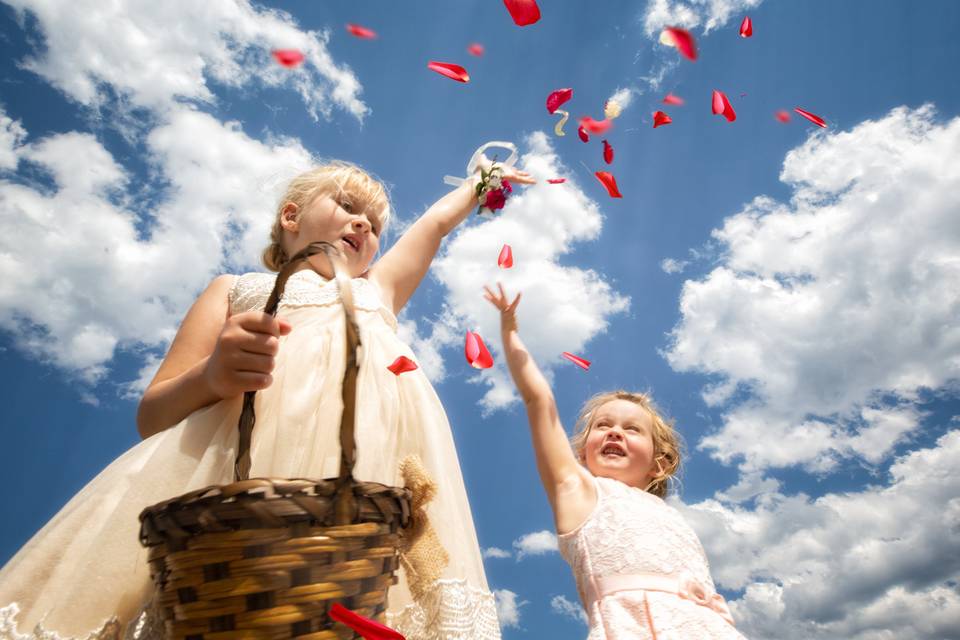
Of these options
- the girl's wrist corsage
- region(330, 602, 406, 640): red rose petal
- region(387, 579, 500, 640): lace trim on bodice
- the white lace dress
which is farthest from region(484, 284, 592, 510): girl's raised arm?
region(330, 602, 406, 640): red rose petal

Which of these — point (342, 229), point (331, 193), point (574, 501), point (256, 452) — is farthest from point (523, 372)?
point (256, 452)

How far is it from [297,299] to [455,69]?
221 centimetres

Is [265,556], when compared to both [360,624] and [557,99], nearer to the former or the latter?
[360,624]

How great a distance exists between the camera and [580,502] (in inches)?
151

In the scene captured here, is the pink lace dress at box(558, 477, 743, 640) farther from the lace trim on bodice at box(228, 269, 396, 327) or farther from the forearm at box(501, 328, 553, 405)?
the lace trim on bodice at box(228, 269, 396, 327)

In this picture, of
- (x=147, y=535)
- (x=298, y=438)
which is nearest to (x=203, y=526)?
(x=147, y=535)

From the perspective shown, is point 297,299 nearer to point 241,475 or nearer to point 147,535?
point 241,475

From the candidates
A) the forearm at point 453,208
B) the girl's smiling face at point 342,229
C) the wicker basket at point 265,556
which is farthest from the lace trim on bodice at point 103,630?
the forearm at point 453,208

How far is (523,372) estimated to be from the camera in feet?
13.0

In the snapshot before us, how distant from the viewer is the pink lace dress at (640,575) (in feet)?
10.6

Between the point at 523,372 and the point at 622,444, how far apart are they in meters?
0.92

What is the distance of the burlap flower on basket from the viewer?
2002mm

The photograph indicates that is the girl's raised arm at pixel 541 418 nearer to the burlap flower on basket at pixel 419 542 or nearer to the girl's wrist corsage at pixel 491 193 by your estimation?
the girl's wrist corsage at pixel 491 193

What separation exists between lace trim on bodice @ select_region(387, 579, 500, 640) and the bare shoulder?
166 centimetres
